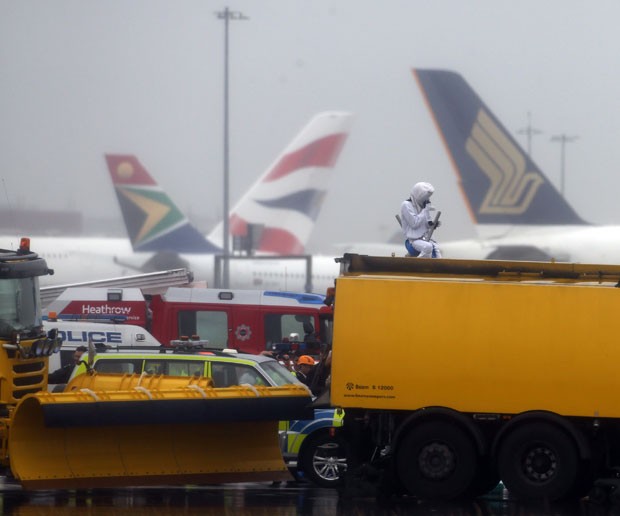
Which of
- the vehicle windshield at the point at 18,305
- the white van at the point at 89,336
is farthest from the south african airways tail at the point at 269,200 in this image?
the vehicle windshield at the point at 18,305

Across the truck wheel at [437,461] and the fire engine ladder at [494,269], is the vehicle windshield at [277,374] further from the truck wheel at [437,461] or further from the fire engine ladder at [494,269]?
the truck wheel at [437,461]

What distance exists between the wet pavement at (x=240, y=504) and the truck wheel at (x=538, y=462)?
0.17m

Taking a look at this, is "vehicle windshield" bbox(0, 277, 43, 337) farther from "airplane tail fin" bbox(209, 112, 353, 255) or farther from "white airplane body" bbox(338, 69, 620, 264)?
"airplane tail fin" bbox(209, 112, 353, 255)

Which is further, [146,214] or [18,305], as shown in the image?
[146,214]

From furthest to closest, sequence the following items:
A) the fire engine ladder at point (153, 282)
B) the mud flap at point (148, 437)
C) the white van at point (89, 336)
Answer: the fire engine ladder at point (153, 282) < the white van at point (89, 336) < the mud flap at point (148, 437)

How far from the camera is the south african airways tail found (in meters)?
50.9

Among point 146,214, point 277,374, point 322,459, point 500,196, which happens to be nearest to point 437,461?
point 322,459

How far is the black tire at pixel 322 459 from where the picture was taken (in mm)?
14094

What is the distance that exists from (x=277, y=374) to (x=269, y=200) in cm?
3982

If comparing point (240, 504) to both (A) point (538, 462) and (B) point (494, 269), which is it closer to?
(A) point (538, 462)

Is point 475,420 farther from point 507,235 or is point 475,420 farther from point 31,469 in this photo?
point 507,235

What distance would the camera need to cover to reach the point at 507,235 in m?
38.0

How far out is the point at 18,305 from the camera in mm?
13148

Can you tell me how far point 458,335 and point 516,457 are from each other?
125 centimetres
